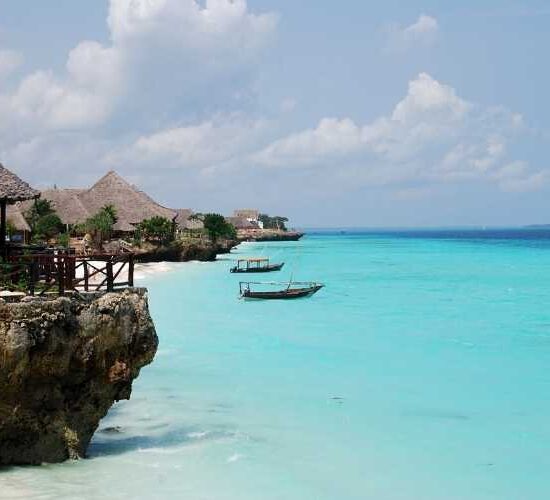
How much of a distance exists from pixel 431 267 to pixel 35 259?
58.6 m

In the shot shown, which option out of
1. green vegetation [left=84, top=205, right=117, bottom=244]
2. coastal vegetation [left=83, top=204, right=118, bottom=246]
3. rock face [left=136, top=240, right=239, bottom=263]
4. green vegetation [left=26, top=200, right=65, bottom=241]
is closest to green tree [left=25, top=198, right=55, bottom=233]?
green vegetation [left=26, top=200, right=65, bottom=241]

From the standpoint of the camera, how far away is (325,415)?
1469 cm

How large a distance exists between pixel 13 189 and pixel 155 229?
44.5 metres

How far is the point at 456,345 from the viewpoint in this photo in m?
24.4

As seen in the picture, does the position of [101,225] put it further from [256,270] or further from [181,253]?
[256,270]

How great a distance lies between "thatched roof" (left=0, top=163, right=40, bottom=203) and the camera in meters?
12.3

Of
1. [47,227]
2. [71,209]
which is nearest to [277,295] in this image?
[47,227]

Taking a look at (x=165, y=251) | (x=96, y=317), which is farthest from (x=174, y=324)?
(x=165, y=251)

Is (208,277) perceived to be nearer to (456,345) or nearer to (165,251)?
(165,251)

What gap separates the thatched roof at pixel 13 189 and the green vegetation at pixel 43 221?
35094mm

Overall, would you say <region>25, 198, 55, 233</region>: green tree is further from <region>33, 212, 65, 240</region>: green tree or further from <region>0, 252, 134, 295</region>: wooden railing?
<region>0, 252, 134, 295</region>: wooden railing

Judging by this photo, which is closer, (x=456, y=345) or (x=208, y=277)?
(x=456, y=345)

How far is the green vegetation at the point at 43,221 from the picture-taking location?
166ft

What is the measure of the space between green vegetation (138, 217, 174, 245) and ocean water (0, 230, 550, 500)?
1020 inches
